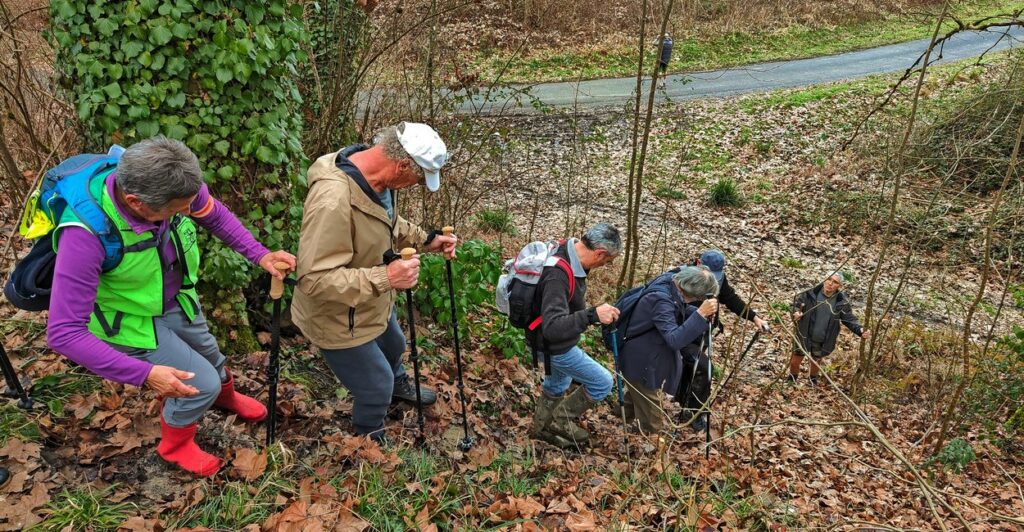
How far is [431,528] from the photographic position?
321 cm

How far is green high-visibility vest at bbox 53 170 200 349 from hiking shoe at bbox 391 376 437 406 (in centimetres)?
195

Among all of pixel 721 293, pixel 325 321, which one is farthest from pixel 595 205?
pixel 325 321

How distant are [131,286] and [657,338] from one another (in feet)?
11.9

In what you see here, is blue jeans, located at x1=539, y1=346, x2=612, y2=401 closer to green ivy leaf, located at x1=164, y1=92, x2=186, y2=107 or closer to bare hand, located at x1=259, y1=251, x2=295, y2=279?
bare hand, located at x1=259, y1=251, x2=295, y2=279

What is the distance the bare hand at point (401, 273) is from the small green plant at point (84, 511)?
1741 millimetres

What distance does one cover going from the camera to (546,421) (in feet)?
16.3

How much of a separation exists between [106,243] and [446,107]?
5.21 meters

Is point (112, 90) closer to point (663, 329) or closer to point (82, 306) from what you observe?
point (82, 306)

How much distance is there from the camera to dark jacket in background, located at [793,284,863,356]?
7586 mm

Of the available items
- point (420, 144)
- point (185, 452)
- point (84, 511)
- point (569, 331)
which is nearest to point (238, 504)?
point (185, 452)

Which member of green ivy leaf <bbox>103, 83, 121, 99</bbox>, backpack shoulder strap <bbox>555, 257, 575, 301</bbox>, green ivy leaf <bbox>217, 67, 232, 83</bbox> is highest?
green ivy leaf <bbox>217, 67, 232, 83</bbox>

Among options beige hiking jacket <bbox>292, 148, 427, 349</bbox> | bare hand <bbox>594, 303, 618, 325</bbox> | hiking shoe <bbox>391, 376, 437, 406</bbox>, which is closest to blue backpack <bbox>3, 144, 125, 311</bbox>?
beige hiking jacket <bbox>292, 148, 427, 349</bbox>

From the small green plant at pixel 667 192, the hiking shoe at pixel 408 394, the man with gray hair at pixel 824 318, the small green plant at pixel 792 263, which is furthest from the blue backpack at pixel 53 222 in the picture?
the small green plant at pixel 667 192

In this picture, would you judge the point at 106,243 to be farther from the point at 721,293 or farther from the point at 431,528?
the point at 721,293
